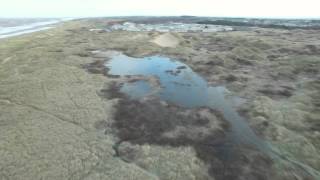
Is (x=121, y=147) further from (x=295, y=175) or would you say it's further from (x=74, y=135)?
(x=295, y=175)

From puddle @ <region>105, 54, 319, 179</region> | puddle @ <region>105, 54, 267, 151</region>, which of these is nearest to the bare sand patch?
puddle @ <region>105, 54, 319, 179</region>

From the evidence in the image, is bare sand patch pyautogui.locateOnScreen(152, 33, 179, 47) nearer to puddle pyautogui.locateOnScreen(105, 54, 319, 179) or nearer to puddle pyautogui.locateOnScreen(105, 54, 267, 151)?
puddle pyautogui.locateOnScreen(105, 54, 319, 179)

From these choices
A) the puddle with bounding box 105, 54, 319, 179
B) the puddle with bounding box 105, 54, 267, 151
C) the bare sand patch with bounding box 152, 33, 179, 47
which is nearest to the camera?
the puddle with bounding box 105, 54, 319, 179

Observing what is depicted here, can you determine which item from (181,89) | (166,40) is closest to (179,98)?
(181,89)

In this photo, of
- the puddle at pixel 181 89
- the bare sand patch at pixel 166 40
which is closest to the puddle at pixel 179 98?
the puddle at pixel 181 89

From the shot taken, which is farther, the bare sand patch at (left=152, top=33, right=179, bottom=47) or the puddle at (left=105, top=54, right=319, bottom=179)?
the bare sand patch at (left=152, top=33, right=179, bottom=47)

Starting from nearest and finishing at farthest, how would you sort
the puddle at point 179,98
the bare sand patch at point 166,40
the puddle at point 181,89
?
the puddle at point 179,98, the puddle at point 181,89, the bare sand patch at point 166,40

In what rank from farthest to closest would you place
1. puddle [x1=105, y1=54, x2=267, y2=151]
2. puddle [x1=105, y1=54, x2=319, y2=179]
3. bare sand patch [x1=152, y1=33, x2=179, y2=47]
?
bare sand patch [x1=152, y1=33, x2=179, y2=47] → puddle [x1=105, y1=54, x2=267, y2=151] → puddle [x1=105, y1=54, x2=319, y2=179]

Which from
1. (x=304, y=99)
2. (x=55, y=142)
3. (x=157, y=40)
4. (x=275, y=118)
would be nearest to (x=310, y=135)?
(x=275, y=118)

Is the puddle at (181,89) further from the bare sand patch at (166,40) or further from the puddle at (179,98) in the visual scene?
the bare sand patch at (166,40)
